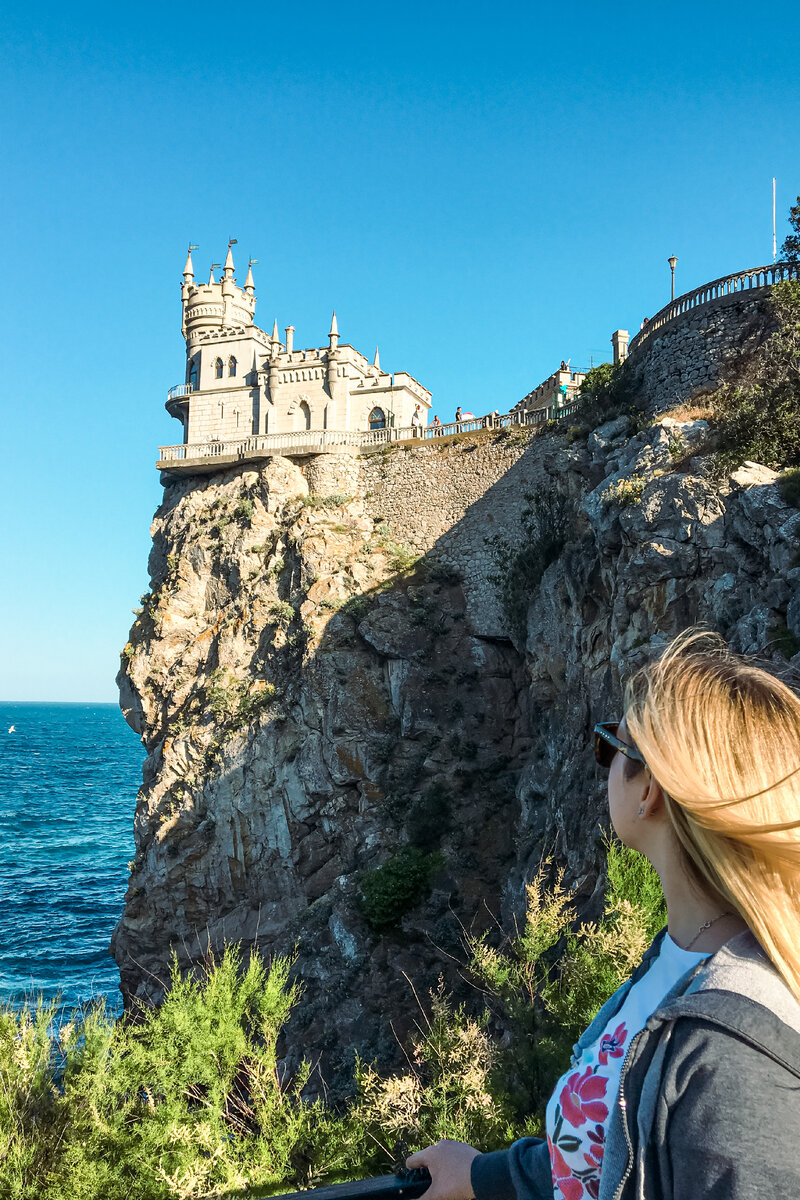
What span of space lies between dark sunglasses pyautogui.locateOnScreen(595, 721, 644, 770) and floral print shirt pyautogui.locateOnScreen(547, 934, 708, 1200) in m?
0.37

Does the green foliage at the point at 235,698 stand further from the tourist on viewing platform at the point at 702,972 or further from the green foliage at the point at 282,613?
the tourist on viewing platform at the point at 702,972

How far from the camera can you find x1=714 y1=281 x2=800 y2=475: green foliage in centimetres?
1274

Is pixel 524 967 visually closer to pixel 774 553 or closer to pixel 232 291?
pixel 774 553

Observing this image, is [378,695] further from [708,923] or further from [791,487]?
[708,923]

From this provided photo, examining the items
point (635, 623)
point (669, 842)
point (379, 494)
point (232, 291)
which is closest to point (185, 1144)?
point (669, 842)

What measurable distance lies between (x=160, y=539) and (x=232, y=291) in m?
10.1

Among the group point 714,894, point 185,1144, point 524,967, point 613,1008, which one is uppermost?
point 714,894

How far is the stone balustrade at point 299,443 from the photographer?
86.8ft

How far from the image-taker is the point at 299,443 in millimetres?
27969

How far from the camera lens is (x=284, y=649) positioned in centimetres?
2448

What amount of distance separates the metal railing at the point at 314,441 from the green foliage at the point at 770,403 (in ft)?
34.8

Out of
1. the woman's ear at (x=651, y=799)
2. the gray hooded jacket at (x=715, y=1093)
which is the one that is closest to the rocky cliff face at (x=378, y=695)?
the woman's ear at (x=651, y=799)

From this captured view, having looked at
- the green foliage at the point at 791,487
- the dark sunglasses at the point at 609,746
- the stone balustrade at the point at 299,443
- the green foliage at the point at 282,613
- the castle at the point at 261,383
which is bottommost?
the dark sunglasses at the point at 609,746

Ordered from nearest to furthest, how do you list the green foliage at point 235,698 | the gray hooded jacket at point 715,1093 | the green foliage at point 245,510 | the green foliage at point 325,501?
the gray hooded jacket at point 715,1093
the green foliage at point 235,698
the green foliage at point 325,501
the green foliage at point 245,510
